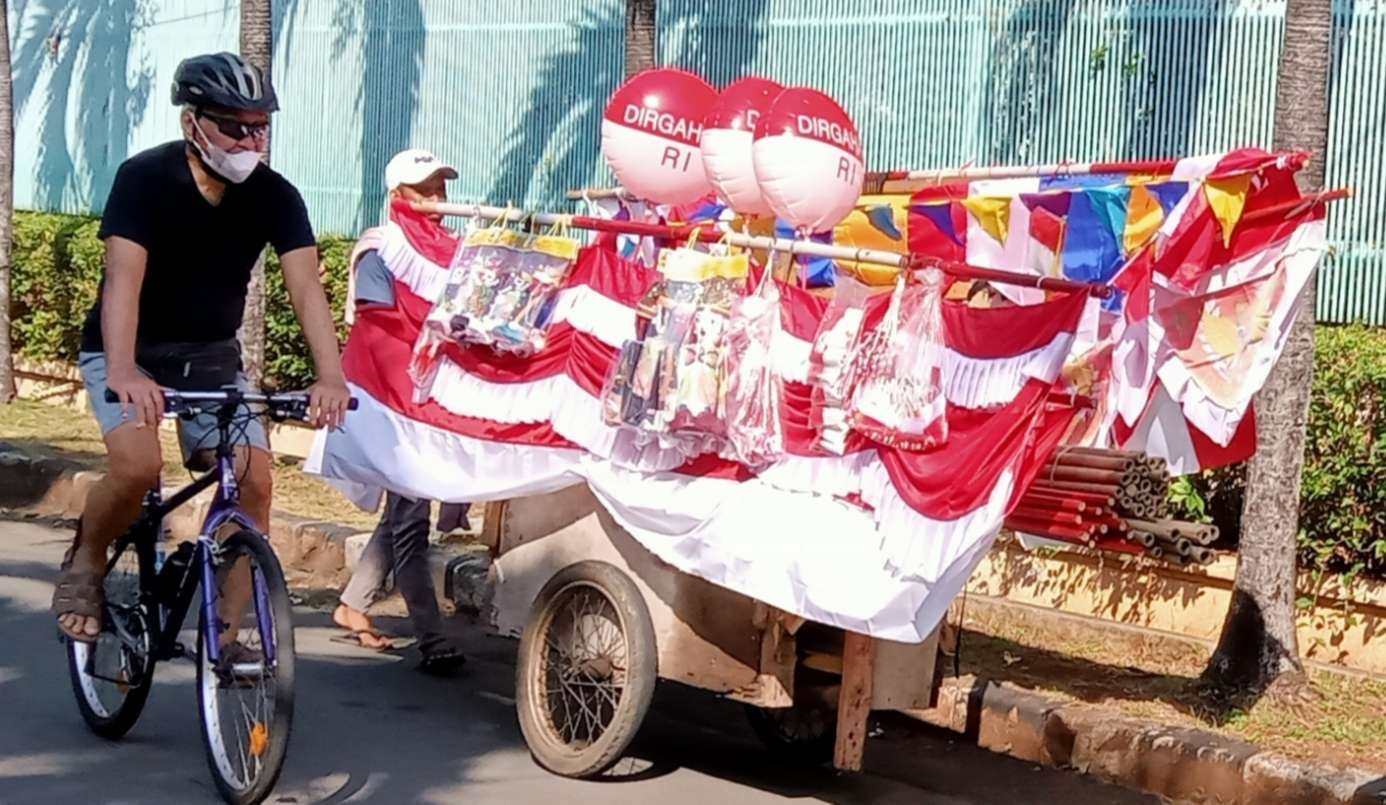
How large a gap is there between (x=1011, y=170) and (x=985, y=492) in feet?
6.47

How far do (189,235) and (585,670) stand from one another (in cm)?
180

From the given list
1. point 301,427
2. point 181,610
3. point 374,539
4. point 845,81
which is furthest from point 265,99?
point 301,427

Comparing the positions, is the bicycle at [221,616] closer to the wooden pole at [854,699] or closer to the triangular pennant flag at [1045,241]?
the wooden pole at [854,699]

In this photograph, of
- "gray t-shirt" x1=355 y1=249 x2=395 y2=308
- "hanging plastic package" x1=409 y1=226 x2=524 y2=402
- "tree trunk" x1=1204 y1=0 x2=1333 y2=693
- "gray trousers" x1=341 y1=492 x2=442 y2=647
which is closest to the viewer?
"hanging plastic package" x1=409 y1=226 x2=524 y2=402

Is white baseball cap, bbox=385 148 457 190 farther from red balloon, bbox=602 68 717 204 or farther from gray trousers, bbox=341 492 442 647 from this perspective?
gray trousers, bbox=341 492 442 647

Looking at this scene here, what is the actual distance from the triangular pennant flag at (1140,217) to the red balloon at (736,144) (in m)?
1.16

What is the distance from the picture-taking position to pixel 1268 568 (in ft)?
24.1

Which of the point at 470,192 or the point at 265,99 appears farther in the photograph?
the point at 470,192

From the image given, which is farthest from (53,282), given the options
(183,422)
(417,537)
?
(183,422)

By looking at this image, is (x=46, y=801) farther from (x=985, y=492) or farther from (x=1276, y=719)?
(x=1276, y=719)

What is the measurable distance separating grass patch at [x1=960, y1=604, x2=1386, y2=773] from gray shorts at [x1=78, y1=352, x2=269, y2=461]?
299cm

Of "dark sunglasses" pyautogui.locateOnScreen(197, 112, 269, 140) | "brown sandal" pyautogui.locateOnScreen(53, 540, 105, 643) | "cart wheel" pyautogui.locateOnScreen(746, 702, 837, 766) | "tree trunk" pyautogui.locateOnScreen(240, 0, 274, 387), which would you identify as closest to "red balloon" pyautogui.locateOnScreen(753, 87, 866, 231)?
"dark sunglasses" pyautogui.locateOnScreen(197, 112, 269, 140)

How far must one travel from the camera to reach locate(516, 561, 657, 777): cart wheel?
617 cm

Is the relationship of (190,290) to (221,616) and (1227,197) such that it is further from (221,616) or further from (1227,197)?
(1227,197)
